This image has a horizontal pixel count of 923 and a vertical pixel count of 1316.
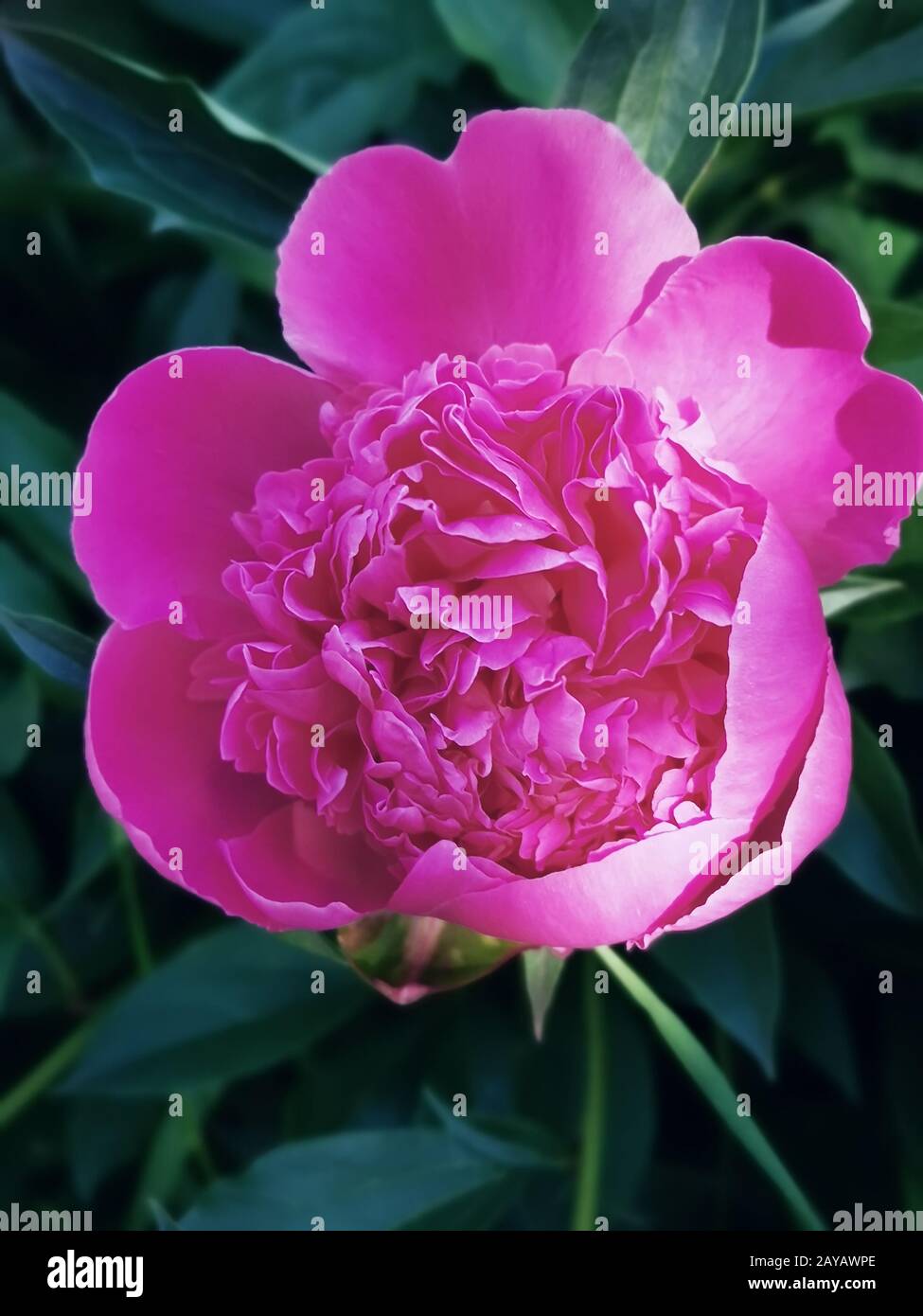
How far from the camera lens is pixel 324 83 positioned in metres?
0.81

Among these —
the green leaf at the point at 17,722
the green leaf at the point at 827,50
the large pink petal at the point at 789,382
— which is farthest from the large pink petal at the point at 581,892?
the green leaf at the point at 827,50

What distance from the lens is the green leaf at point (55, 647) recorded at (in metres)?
0.54

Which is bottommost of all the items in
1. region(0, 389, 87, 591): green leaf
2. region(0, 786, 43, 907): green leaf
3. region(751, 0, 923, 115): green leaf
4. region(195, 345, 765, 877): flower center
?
region(0, 786, 43, 907): green leaf

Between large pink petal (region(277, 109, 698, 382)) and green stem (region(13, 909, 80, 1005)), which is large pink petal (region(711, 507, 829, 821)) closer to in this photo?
large pink petal (region(277, 109, 698, 382))

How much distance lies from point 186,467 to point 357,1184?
35 cm

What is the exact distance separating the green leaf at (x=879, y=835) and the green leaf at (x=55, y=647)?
35 centimetres

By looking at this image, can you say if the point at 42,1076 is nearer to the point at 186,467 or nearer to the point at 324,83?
the point at 186,467

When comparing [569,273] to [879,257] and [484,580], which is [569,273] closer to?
[484,580]

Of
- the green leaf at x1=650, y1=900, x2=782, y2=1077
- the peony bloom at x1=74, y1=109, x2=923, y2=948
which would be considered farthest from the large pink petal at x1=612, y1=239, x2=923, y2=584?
the green leaf at x1=650, y1=900, x2=782, y2=1077

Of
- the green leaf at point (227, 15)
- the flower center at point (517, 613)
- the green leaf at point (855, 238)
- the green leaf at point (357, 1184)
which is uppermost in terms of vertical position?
the green leaf at point (227, 15)

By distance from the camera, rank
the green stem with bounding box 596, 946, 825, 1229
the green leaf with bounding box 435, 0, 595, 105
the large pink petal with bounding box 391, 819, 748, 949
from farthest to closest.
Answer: the green leaf with bounding box 435, 0, 595, 105 → the green stem with bounding box 596, 946, 825, 1229 → the large pink petal with bounding box 391, 819, 748, 949

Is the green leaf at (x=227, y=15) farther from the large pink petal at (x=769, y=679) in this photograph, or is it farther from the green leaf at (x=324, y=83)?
the large pink petal at (x=769, y=679)

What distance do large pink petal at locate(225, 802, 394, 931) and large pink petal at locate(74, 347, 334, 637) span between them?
80 millimetres

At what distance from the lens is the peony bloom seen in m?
0.46
